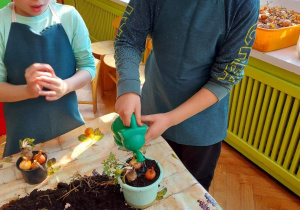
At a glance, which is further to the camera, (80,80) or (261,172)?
(261,172)

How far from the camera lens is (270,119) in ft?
5.02

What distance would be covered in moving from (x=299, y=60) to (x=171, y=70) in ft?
2.71

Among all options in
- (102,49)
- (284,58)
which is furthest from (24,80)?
(102,49)

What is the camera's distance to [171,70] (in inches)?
31.1

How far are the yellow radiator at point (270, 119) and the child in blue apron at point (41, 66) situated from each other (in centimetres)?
93

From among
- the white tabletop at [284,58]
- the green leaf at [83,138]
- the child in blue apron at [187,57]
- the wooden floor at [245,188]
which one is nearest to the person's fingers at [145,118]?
the child in blue apron at [187,57]

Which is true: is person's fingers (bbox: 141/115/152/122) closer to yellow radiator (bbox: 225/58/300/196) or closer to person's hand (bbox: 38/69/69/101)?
person's hand (bbox: 38/69/69/101)

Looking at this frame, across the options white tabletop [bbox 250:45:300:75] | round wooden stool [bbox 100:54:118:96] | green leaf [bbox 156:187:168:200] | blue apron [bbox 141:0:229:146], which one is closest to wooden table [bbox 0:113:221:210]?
green leaf [bbox 156:187:168:200]

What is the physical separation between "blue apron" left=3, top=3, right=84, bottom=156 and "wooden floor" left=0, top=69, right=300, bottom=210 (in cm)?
97

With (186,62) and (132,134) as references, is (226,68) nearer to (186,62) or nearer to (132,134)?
(186,62)

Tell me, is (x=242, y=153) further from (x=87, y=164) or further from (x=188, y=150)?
(x=87, y=164)

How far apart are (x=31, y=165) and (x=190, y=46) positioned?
50 centimetres

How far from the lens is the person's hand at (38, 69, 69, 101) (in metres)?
0.74

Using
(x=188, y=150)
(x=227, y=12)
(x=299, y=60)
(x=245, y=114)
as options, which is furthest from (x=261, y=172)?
(x=227, y=12)
